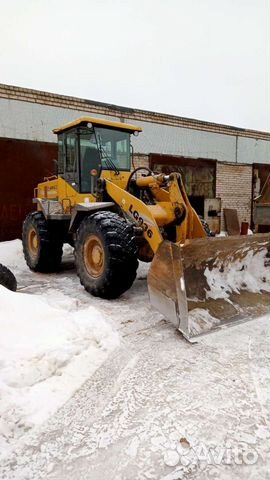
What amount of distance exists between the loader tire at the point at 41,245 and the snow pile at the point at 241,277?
3.54 metres

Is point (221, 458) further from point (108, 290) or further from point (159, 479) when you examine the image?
point (108, 290)

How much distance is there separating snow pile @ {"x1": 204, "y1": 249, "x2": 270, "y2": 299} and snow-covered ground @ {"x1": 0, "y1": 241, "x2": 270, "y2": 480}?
1.58ft

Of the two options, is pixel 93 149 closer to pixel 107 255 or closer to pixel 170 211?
pixel 170 211

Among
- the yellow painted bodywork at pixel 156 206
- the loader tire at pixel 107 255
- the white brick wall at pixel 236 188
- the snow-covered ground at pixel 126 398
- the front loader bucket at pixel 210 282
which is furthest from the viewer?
the white brick wall at pixel 236 188

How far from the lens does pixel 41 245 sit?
20.2 feet

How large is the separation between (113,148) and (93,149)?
36 cm

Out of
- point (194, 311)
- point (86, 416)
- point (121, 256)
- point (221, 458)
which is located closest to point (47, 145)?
point (121, 256)

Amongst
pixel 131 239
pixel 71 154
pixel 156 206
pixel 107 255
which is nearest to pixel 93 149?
pixel 71 154

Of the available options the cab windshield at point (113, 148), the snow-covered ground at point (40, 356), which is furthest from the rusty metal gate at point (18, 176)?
the snow-covered ground at point (40, 356)

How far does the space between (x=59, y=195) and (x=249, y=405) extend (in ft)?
16.4

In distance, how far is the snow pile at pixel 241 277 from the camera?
12.4 ft

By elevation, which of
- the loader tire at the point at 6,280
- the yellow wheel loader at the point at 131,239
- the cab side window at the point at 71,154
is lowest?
the loader tire at the point at 6,280

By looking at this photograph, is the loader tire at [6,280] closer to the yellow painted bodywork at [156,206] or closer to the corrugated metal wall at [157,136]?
the yellow painted bodywork at [156,206]

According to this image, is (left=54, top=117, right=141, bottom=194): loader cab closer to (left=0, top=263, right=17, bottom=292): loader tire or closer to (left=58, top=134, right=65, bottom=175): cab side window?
(left=58, top=134, right=65, bottom=175): cab side window
